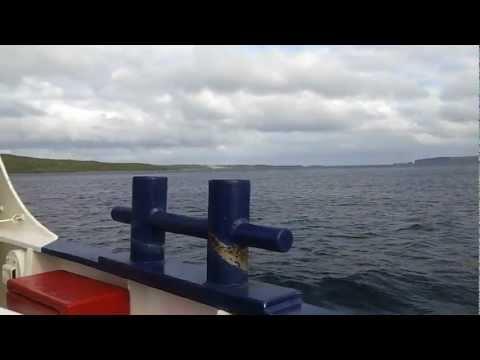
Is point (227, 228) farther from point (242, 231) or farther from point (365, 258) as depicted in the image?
point (365, 258)

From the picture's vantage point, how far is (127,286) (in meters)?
3.04

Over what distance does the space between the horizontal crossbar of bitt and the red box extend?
61 cm

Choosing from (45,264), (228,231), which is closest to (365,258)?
(45,264)

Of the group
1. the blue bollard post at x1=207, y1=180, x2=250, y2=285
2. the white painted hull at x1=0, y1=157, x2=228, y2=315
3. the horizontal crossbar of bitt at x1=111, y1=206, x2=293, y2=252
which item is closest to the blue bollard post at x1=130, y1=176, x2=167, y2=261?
the horizontal crossbar of bitt at x1=111, y1=206, x2=293, y2=252

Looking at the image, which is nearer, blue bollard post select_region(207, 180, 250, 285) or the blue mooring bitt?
the blue mooring bitt

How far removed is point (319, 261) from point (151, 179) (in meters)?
8.34

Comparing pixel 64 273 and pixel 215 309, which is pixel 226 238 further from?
pixel 64 273

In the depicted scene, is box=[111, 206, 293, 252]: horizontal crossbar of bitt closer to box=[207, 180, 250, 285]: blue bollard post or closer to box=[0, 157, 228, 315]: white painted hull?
box=[207, 180, 250, 285]: blue bollard post

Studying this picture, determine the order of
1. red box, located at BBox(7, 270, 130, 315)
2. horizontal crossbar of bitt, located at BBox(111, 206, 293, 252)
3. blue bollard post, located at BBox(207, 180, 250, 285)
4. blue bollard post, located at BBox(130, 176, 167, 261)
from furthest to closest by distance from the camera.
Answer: blue bollard post, located at BBox(130, 176, 167, 261) < red box, located at BBox(7, 270, 130, 315) < blue bollard post, located at BBox(207, 180, 250, 285) < horizontal crossbar of bitt, located at BBox(111, 206, 293, 252)

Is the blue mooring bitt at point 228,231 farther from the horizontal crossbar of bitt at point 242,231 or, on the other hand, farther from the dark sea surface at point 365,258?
the dark sea surface at point 365,258

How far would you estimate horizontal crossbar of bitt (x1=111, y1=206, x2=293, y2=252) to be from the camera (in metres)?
2.14

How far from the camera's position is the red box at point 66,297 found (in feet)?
8.85

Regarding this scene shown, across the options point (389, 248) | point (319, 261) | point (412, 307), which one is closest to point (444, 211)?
point (389, 248)

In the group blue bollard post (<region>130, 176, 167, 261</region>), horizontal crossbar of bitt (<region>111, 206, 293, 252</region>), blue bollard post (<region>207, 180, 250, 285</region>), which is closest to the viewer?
horizontal crossbar of bitt (<region>111, 206, 293, 252</region>)
